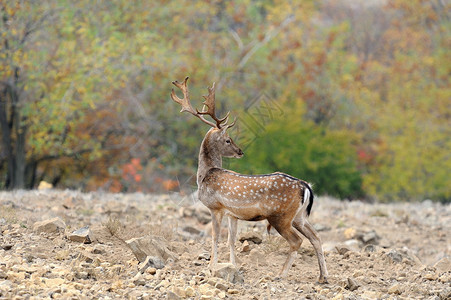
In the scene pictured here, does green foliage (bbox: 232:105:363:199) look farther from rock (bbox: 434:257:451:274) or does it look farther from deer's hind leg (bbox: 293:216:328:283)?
deer's hind leg (bbox: 293:216:328:283)

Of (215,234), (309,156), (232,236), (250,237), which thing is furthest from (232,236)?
(309,156)

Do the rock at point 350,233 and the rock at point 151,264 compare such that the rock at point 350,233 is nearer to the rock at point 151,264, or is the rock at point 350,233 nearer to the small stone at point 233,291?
the rock at point 151,264

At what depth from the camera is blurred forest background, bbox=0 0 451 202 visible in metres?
20.2


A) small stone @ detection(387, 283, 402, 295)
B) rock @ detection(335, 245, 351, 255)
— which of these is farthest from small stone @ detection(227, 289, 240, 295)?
rock @ detection(335, 245, 351, 255)

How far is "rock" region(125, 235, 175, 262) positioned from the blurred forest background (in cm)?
341

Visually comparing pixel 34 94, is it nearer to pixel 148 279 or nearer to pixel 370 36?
pixel 148 279

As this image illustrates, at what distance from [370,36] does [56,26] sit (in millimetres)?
29395

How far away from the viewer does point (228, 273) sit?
7.11 m

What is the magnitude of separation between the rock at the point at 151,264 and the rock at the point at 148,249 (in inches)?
6.3

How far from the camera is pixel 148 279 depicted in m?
6.93

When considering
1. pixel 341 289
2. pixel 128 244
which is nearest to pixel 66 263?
pixel 128 244

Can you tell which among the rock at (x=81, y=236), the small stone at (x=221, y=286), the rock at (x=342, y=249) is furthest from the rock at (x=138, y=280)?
the rock at (x=342, y=249)

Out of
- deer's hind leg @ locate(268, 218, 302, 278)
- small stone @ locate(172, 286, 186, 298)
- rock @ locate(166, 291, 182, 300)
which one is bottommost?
small stone @ locate(172, 286, 186, 298)

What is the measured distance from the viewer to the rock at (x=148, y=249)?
7.51 m
